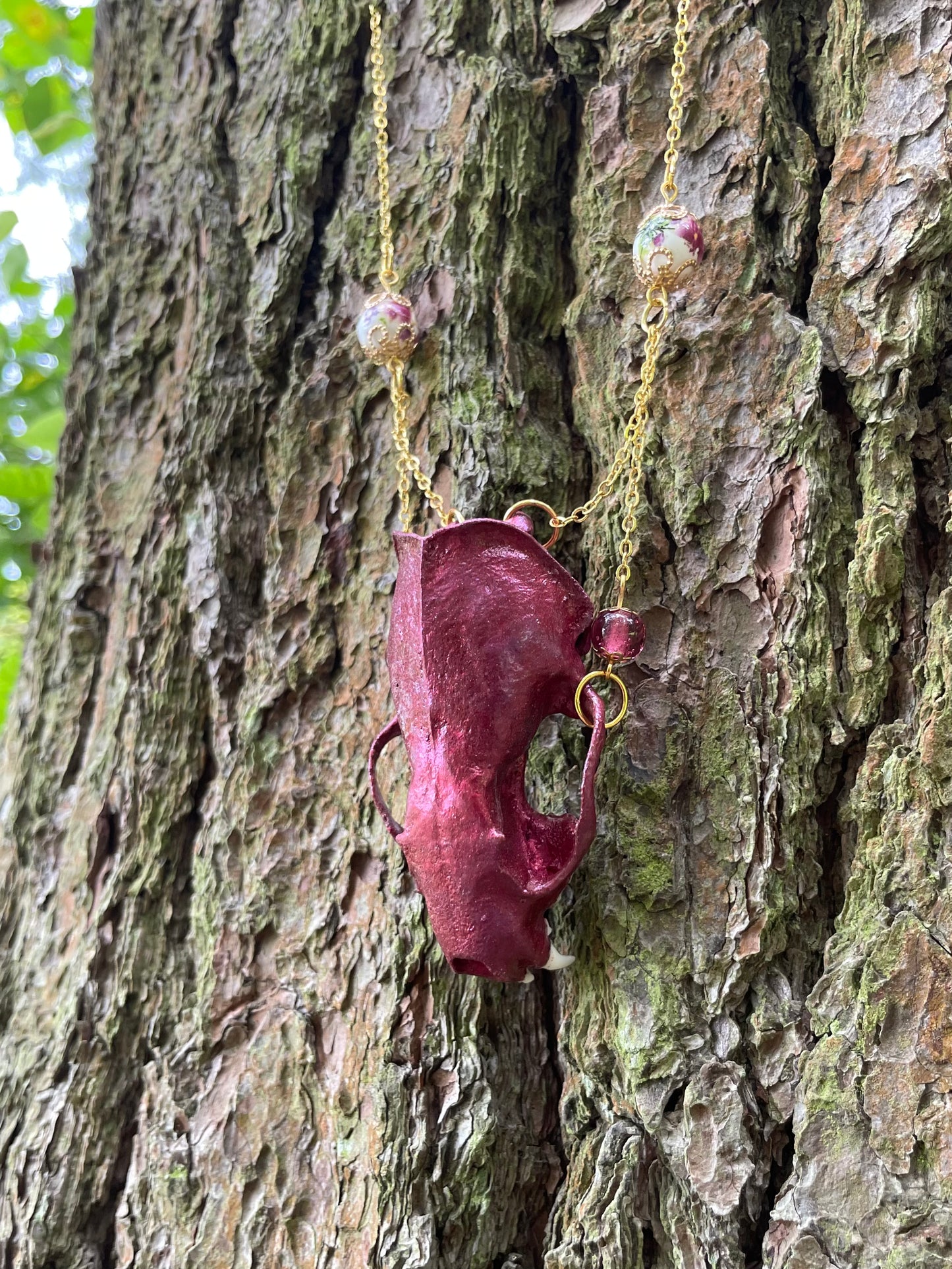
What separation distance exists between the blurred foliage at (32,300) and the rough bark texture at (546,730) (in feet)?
1.85

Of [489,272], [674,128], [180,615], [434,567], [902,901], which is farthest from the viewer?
[180,615]

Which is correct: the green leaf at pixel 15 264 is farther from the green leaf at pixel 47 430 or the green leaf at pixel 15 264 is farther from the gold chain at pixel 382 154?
the gold chain at pixel 382 154

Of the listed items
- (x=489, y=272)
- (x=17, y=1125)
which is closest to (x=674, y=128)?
(x=489, y=272)

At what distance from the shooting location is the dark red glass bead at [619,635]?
1063 millimetres

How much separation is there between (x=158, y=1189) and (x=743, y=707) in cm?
94

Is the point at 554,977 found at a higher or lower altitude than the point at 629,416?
lower

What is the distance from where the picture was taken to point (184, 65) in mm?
1666

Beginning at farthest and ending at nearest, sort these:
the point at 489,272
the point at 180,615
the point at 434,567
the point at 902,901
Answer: the point at 180,615 < the point at 489,272 < the point at 434,567 < the point at 902,901

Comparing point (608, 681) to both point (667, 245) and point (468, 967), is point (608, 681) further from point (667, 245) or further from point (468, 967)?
point (667, 245)

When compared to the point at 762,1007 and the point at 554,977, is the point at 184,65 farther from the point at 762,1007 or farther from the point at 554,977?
the point at 762,1007

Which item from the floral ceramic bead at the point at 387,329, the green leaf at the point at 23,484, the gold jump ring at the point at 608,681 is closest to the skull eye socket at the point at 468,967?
the gold jump ring at the point at 608,681

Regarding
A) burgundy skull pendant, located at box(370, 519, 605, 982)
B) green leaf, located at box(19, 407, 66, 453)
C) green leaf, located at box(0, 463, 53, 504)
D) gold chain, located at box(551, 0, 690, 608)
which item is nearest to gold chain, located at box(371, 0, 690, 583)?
gold chain, located at box(551, 0, 690, 608)

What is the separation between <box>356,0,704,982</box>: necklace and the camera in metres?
1.01

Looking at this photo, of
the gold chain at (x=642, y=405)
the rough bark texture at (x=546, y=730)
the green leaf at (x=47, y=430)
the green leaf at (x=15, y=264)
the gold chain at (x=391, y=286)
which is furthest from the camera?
the green leaf at (x=15, y=264)
